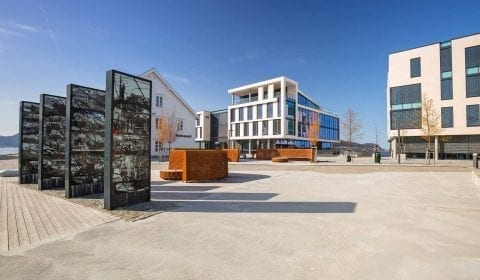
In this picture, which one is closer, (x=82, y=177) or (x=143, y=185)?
(x=143, y=185)

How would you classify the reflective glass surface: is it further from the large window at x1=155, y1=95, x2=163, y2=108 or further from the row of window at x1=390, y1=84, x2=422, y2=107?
the row of window at x1=390, y1=84, x2=422, y2=107

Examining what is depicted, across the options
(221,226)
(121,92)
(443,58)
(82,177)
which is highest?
(443,58)

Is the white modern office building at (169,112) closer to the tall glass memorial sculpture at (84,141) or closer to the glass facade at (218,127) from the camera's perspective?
the glass facade at (218,127)

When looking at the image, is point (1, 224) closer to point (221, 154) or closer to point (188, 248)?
point (188, 248)

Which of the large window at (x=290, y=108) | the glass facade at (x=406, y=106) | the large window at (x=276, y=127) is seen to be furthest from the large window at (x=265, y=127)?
the glass facade at (x=406, y=106)

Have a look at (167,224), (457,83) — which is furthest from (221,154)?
(457,83)

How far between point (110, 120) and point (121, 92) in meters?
0.93

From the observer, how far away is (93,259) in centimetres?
419

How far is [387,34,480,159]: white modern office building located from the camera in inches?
1575

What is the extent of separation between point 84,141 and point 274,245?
8176 mm

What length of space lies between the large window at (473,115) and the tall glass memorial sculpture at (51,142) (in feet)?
161

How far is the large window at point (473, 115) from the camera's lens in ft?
130

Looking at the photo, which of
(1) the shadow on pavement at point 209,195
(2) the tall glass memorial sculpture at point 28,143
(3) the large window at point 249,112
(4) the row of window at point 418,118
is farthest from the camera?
(3) the large window at point 249,112

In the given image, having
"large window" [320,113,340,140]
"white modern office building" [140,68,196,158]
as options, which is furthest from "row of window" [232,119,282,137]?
"large window" [320,113,340,140]
